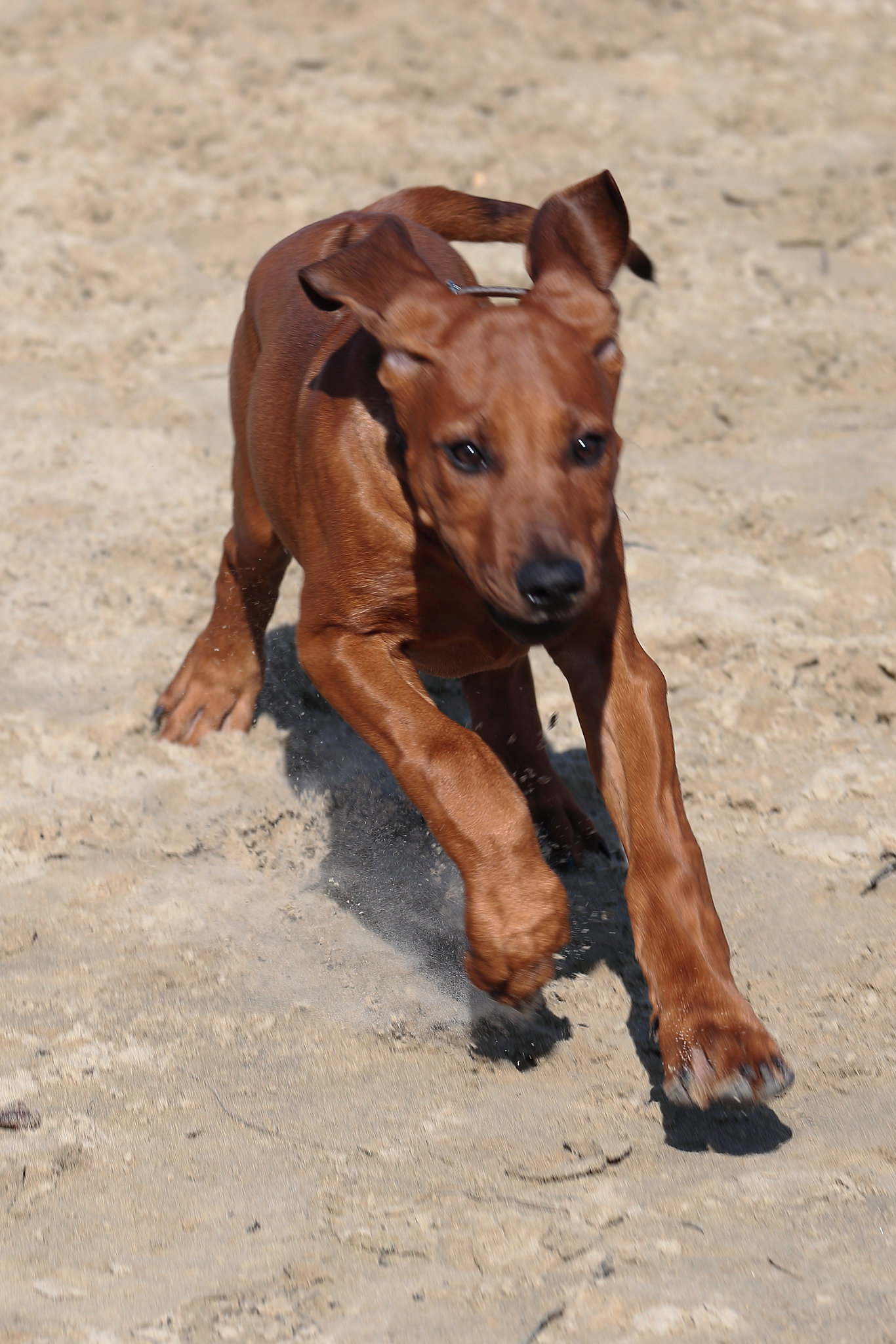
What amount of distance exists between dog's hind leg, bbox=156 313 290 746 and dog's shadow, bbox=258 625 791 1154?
21 centimetres

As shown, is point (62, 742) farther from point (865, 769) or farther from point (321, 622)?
point (865, 769)

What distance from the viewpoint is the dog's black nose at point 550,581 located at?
8.67 ft

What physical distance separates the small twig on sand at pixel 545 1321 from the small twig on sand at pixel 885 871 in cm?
172

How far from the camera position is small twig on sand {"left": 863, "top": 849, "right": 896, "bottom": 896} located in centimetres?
384

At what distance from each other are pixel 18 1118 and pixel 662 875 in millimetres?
1328

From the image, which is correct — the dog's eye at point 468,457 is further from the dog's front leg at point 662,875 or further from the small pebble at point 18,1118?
the small pebble at point 18,1118

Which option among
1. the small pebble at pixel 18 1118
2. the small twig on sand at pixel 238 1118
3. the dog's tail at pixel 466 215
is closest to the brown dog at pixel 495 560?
the dog's tail at pixel 466 215

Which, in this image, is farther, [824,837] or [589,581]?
[824,837]

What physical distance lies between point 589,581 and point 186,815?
1.85 m

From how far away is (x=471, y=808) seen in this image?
2.96m

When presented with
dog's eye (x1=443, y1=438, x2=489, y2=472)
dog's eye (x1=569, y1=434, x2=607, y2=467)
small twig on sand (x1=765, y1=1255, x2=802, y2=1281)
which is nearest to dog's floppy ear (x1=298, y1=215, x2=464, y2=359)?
dog's eye (x1=443, y1=438, x2=489, y2=472)

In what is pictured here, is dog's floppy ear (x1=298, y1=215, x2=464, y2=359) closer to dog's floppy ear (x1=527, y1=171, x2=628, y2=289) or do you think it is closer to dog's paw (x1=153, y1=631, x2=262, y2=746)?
dog's floppy ear (x1=527, y1=171, x2=628, y2=289)

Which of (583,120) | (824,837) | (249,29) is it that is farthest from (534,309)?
(249,29)

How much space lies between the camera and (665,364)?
680 centimetres
